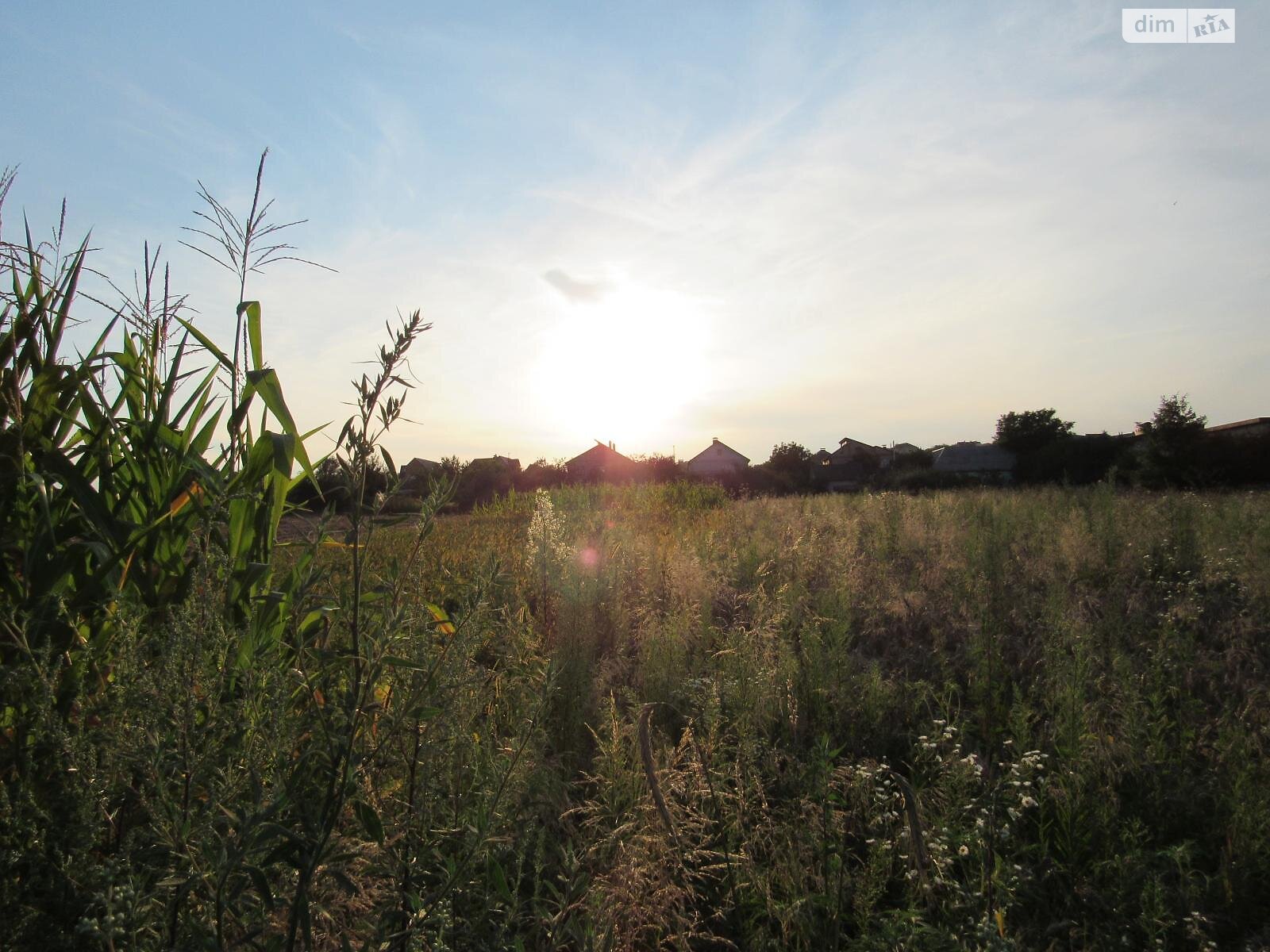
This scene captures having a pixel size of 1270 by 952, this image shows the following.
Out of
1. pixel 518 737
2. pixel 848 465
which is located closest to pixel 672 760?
pixel 518 737

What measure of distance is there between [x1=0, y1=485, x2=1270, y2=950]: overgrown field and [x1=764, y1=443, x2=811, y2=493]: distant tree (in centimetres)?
2892

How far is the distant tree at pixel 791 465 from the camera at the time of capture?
115 ft

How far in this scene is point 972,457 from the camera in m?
44.8

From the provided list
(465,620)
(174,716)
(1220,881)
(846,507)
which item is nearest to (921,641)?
(1220,881)

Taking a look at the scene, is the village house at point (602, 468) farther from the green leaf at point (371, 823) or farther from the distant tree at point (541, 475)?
the green leaf at point (371, 823)

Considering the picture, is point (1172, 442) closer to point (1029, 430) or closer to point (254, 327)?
point (1029, 430)

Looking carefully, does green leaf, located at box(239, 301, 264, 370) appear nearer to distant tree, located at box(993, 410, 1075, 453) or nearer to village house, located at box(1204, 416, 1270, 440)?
village house, located at box(1204, 416, 1270, 440)

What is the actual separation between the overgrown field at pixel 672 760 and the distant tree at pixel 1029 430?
112 ft

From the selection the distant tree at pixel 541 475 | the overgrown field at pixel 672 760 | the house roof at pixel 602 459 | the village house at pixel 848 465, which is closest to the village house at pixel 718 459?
the village house at pixel 848 465

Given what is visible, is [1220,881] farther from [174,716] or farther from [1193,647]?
[174,716]

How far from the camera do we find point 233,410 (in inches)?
73.7

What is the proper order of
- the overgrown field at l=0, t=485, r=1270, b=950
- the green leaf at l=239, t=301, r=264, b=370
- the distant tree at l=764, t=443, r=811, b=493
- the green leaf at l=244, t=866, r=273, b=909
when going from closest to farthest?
the green leaf at l=244, t=866, r=273, b=909 < the overgrown field at l=0, t=485, r=1270, b=950 < the green leaf at l=239, t=301, r=264, b=370 < the distant tree at l=764, t=443, r=811, b=493

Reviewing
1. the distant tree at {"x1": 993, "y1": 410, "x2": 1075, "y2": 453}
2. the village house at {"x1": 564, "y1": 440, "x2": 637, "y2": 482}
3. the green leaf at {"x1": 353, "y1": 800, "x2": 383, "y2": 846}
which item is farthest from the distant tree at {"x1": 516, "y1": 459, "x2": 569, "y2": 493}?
the distant tree at {"x1": 993, "y1": 410, "x2": 1075, "y2": 453}

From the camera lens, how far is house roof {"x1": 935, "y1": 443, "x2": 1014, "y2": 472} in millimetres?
40688
